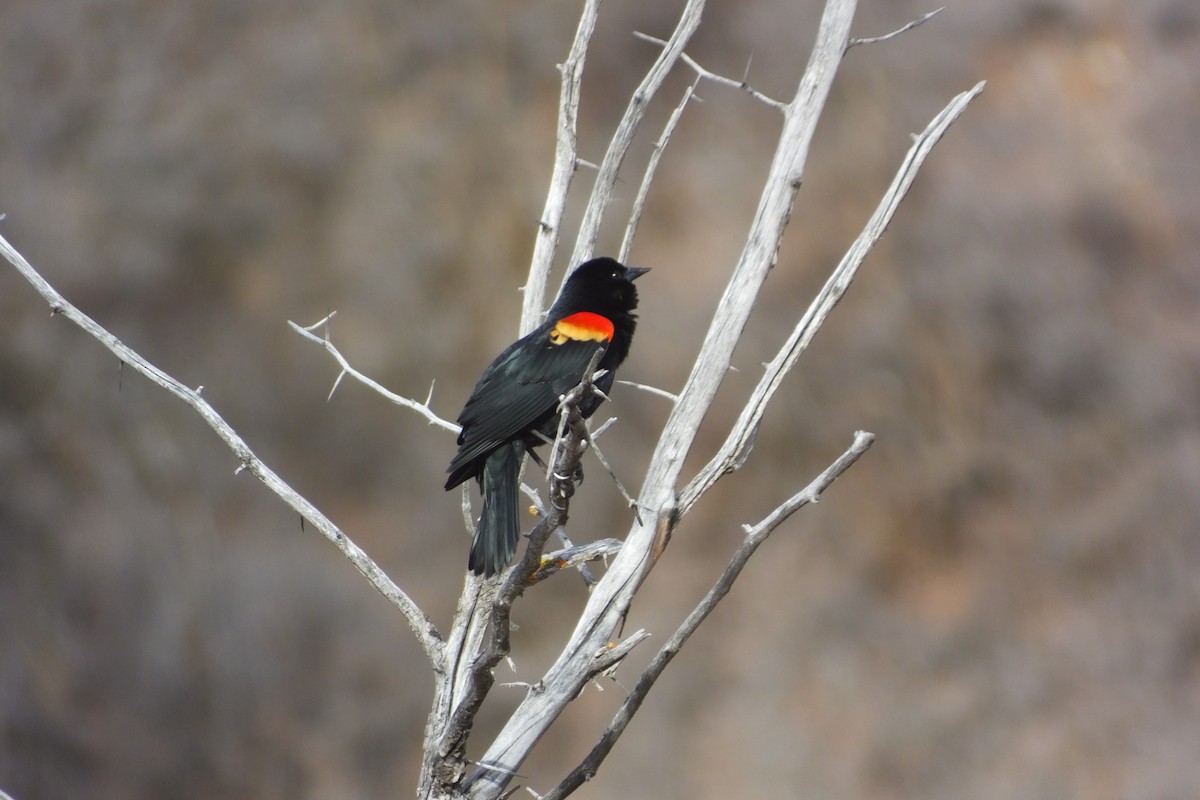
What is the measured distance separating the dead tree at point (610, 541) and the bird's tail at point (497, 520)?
0.09 m

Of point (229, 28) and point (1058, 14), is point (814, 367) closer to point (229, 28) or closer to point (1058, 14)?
point (1058, 14)

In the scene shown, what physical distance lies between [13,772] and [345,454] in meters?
2.57

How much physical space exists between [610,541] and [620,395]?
12.0 ft

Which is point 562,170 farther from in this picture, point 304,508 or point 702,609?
point 702,609

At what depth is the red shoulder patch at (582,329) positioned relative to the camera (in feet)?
10.6

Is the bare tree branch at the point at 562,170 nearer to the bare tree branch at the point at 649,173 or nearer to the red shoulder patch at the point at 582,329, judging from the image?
the red shoulder patch at the point at 582,329

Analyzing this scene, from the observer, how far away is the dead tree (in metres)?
2.22

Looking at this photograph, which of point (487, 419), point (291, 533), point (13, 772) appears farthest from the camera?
point (291, 533)

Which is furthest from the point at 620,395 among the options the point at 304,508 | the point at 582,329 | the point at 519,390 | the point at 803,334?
the point at 304,508

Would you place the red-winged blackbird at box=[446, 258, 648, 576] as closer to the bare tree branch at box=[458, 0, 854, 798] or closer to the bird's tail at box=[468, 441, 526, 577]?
the bird's tail at box=[468, 441, 526, 577]

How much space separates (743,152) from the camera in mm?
6605

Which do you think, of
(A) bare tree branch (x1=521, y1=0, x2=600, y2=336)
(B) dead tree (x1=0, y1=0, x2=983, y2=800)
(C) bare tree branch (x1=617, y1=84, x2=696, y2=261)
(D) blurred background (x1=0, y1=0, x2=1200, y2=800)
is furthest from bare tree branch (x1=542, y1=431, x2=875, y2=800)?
(D) blurred background (x1=0, y1=0, x2=1200, y2=800)

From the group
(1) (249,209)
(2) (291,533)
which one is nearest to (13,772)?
(2) (291,533)

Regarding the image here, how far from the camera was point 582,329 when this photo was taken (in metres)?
3.30
